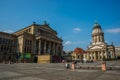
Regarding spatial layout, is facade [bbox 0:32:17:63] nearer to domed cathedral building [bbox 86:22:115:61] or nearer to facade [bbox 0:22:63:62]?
facade [bbox 0:22:63:62]

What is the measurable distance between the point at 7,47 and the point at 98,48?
298ft

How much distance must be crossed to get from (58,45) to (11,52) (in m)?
32.5

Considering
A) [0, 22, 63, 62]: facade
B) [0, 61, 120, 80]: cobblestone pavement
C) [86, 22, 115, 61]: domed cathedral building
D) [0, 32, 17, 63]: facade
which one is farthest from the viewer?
[86, 22, 115, 61]: domed cathedral building

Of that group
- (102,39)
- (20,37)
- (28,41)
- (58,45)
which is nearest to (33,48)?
(28,41)

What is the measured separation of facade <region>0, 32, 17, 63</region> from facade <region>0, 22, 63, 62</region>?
229cm

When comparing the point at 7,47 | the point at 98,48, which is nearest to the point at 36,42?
the point at 7,47

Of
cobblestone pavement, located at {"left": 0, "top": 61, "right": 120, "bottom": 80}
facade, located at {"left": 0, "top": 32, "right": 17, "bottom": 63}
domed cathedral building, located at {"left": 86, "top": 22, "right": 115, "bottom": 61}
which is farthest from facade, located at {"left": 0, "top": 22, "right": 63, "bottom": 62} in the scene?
domed cathedral building, located at {"left": 86, "top": 22, "right": 115, "bottom": 61}

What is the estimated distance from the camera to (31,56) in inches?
2282

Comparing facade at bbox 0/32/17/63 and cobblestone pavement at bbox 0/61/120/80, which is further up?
facade at bbox 0/32/17/63

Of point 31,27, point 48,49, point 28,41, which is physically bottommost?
point 48,49

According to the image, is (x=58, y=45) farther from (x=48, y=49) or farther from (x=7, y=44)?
(x=7, y=44)

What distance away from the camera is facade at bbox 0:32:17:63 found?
54.4 meters

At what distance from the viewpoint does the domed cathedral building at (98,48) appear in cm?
11544

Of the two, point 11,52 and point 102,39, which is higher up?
point 102,39
